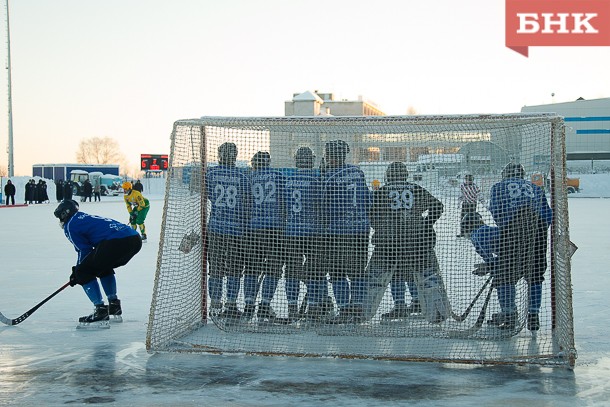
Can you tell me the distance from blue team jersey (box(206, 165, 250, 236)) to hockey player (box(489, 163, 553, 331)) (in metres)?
1.77

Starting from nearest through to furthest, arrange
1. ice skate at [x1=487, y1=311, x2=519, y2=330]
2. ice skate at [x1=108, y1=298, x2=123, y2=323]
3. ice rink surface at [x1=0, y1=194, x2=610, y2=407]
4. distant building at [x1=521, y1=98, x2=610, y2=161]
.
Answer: ice rink surface at [x1=0, y1=194, x2=610, y2=407]
ice skate at [x1=487, y1=311, x2=519, y2=330]
ice skate at [x1=108, y1=298, x2=123, y2=323]
distant building at [x1=521, y1=98, x2=610, y2=161]

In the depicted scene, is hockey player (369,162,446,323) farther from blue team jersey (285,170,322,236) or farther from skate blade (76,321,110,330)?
skate blade (76,321,110,330)

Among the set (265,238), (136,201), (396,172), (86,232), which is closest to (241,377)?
(265,238)

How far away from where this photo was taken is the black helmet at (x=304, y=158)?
5.98 meters

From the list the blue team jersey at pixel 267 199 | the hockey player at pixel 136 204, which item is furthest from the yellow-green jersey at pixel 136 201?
the blue team jersey at pixel 267 199

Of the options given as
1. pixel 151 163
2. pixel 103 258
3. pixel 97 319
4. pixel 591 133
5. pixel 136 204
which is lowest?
pixel 97 319

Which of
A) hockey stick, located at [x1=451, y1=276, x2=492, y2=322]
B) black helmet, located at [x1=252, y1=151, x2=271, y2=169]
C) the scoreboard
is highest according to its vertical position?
the scoreboard

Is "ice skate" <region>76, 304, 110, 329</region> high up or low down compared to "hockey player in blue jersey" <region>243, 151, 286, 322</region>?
down

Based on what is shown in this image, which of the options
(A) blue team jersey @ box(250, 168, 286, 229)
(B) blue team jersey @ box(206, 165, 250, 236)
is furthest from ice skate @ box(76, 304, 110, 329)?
(A) blue team jersey @ box(250, 168, 286, 229)

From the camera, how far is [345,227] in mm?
5871

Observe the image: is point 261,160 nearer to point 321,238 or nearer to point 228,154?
point 228,154

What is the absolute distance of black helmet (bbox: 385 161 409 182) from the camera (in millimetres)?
5895

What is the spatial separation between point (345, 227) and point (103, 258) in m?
1.80

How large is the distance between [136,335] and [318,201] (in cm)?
162
